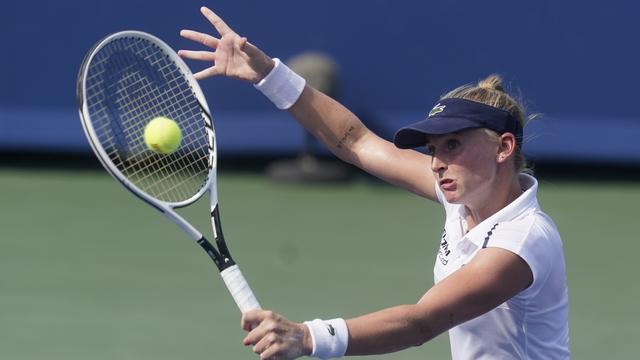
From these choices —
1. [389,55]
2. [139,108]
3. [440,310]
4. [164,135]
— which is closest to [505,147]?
[440,310]

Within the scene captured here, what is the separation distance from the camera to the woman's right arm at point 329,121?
14.3ft

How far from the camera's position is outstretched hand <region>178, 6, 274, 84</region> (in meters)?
4.32

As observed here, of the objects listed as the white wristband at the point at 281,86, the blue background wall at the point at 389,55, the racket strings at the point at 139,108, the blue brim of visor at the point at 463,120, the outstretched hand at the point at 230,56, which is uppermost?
the blue background wall at the point at 389,55

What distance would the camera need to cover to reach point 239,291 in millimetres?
3676

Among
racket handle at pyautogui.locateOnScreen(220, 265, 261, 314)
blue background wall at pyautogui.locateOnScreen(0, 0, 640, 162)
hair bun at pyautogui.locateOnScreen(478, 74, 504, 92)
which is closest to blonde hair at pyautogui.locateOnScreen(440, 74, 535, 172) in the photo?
hair bun at pyautogui.locateOnScreen(478, 74, 504, 92)

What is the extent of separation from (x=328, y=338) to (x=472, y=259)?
20.4 inches

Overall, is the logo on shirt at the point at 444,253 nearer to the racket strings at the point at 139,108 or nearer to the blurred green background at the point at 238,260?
the racket strings at the point at 139,108

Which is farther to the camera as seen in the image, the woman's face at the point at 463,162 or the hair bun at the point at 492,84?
the hair bun at the point at 492,84

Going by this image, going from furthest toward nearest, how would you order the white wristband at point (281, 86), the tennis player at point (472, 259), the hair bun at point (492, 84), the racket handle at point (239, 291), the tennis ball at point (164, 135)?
the white wristband at point (281, 86) < the tennis ball at point (164, 135) < the hair bun at point (492, 84) < the racket handle at point (239, 291) < the tennis player at point (472, 259)

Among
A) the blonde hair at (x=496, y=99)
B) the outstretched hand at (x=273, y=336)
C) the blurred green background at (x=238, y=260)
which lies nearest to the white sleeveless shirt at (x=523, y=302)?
the blonde hair at (x=496, y=99)

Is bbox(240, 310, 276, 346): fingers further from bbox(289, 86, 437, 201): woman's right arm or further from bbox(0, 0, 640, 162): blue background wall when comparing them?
→ bbox(0, 0, 640, 162): blue background wall

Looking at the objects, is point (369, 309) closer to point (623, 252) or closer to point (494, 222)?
point (623, 252)

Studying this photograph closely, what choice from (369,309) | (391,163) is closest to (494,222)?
(391,163)

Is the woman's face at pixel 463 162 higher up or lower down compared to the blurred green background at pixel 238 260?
lower down
